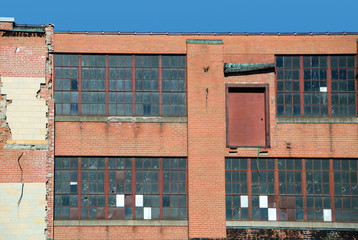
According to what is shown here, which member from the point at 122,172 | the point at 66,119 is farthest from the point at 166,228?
the point at 66,119

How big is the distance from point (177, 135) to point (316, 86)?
19.4 ft

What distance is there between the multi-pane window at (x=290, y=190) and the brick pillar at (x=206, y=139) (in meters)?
2.33

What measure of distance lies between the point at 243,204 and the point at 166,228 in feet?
10.3

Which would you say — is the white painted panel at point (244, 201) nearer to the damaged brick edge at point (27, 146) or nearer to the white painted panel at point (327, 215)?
the white painted panel at point (327, 215)

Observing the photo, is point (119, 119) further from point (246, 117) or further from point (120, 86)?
point (246, 117)

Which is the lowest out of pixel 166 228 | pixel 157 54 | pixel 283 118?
pixel 166 228

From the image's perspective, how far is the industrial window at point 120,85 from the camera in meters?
21.9

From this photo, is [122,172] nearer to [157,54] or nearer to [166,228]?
[166,228]

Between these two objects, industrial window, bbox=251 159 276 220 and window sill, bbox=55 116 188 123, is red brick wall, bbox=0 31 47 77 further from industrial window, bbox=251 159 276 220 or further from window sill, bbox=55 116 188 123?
industrial window, bbox=251 159 276 220

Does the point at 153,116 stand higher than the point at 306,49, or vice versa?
the point at 306,49

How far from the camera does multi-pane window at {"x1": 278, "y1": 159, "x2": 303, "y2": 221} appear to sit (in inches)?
849

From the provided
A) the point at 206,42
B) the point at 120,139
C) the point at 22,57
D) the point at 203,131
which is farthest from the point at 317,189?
the point at 22,57

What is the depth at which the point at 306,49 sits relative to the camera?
22016 millimetres

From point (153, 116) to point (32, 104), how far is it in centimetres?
475
